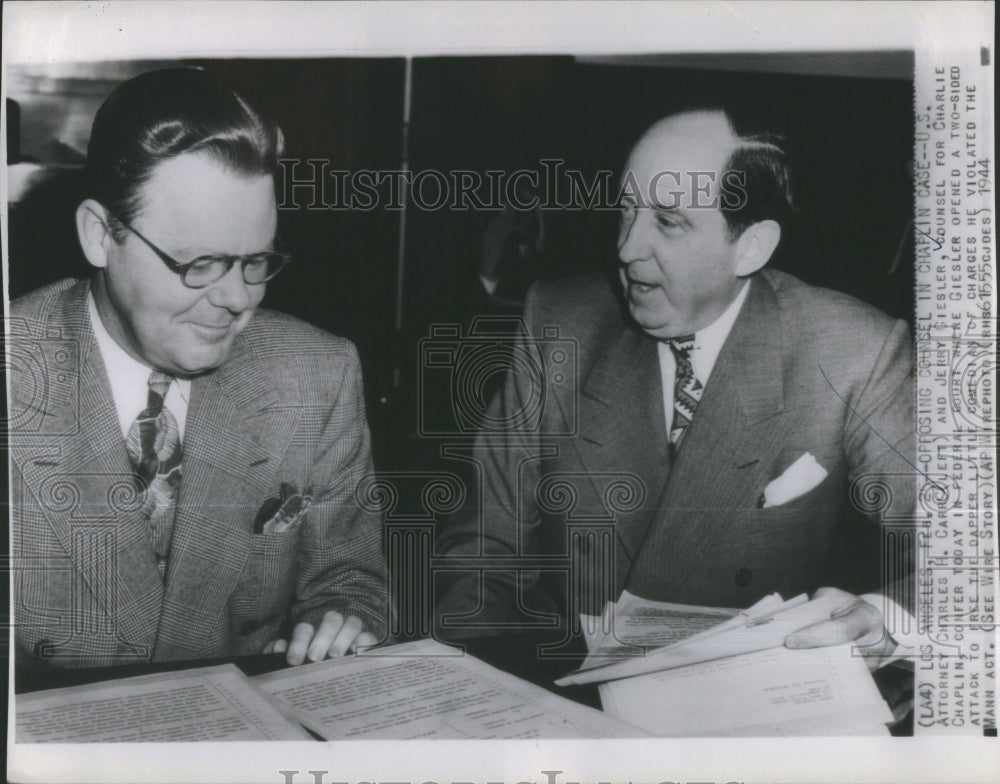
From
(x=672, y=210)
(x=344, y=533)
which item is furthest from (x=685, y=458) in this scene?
(x=344, y=533)

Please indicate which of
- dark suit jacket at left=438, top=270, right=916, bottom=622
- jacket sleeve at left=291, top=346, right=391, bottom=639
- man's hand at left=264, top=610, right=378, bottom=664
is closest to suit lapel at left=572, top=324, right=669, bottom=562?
dark suit jacket at left=438, top=270, right=916, bottom=622

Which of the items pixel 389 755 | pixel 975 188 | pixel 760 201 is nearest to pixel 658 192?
pixel 760 201

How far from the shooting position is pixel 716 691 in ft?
5.84

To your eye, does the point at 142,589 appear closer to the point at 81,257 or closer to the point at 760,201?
the point at 81,257

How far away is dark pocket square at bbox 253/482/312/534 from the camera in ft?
5.85

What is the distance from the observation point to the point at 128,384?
176 cm

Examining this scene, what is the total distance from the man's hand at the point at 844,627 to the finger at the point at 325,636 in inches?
28.3

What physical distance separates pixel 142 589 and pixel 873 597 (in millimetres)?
1157

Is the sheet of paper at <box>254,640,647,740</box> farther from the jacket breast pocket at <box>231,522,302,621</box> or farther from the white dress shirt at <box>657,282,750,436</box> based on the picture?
the white dress shirt at <box>657,282,750,436</box>

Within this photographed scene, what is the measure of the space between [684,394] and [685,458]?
0.10 meters

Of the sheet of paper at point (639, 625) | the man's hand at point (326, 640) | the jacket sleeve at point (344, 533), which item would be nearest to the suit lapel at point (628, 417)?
the sheet of paper at point (639, 625)

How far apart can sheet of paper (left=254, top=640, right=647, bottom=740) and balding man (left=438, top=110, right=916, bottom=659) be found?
0.11 meters

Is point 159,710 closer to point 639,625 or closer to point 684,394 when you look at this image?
point 639,625

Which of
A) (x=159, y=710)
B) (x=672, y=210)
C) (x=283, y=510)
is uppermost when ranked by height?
(x=672, y=210)
